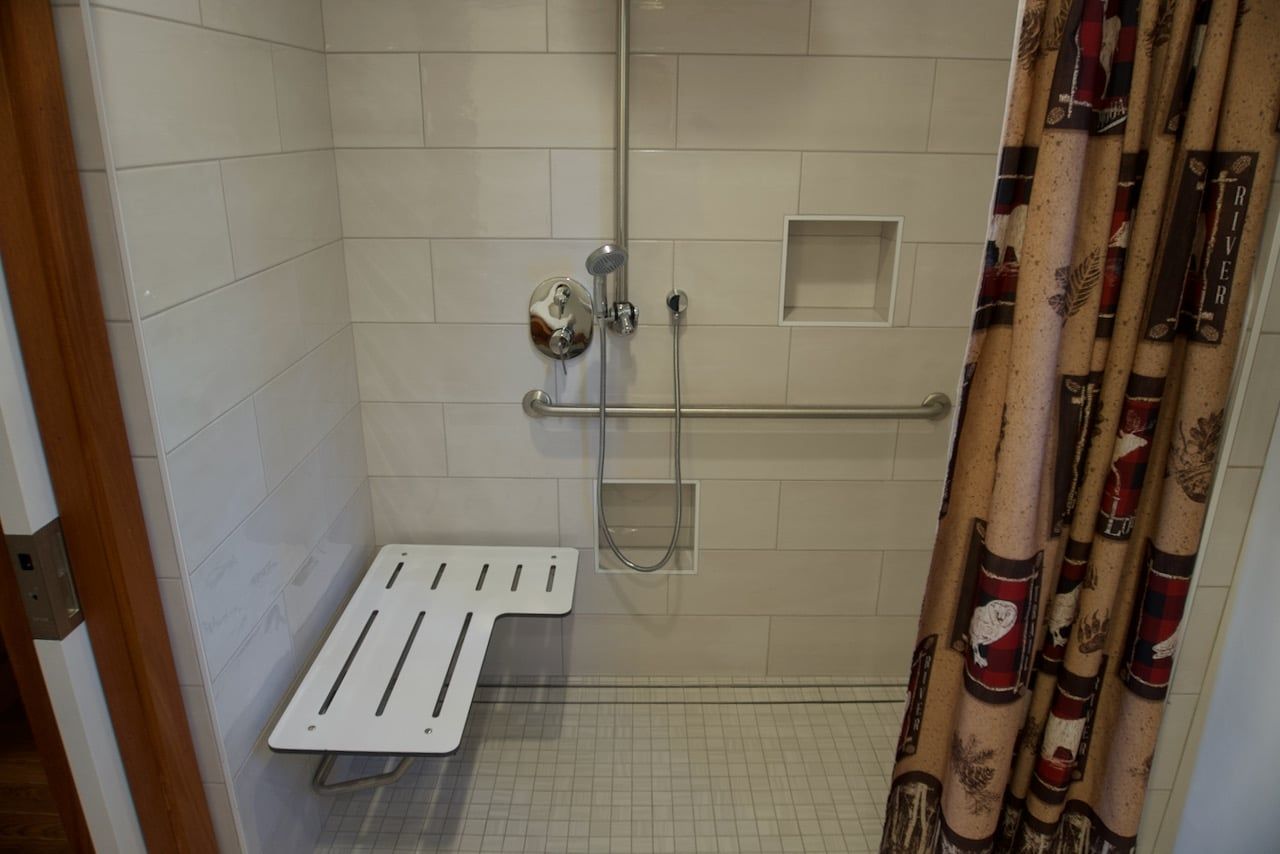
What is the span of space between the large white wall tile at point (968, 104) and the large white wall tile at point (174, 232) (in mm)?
1494

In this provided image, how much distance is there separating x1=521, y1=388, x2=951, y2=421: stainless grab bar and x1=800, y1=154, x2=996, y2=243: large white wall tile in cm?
42

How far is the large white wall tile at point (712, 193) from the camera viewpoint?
1875mm

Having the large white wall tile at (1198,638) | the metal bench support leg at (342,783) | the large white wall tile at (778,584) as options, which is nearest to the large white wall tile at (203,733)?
the metal bench support leg at (342,783)

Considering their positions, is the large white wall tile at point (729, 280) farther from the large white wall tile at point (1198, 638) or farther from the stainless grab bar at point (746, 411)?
the large white wall tile at point (1198, 638)

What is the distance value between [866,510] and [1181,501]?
1011 millimetres

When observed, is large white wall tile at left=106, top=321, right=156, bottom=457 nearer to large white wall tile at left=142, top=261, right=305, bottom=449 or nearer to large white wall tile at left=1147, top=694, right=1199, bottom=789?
large white wall tile at left=142, top=261, right=305, bottom=449

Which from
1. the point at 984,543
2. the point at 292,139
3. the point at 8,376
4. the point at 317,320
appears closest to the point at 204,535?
the point at 8,376

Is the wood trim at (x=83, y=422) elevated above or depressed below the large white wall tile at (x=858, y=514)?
above

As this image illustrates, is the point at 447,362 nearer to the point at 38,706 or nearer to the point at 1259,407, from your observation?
the point at 38,706

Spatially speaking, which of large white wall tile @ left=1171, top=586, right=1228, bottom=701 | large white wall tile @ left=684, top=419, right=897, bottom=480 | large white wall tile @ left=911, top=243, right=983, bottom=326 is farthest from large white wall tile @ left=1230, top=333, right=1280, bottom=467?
large white wall tile @ left=684, top=419, right=897, bottom=480

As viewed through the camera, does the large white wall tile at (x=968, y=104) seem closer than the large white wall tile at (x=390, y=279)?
Yes

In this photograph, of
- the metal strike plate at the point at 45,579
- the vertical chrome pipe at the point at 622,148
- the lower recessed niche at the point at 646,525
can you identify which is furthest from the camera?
the lower recessed niche at the point at 646,525

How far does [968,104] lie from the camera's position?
6.06 ft

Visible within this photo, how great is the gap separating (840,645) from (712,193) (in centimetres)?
132
